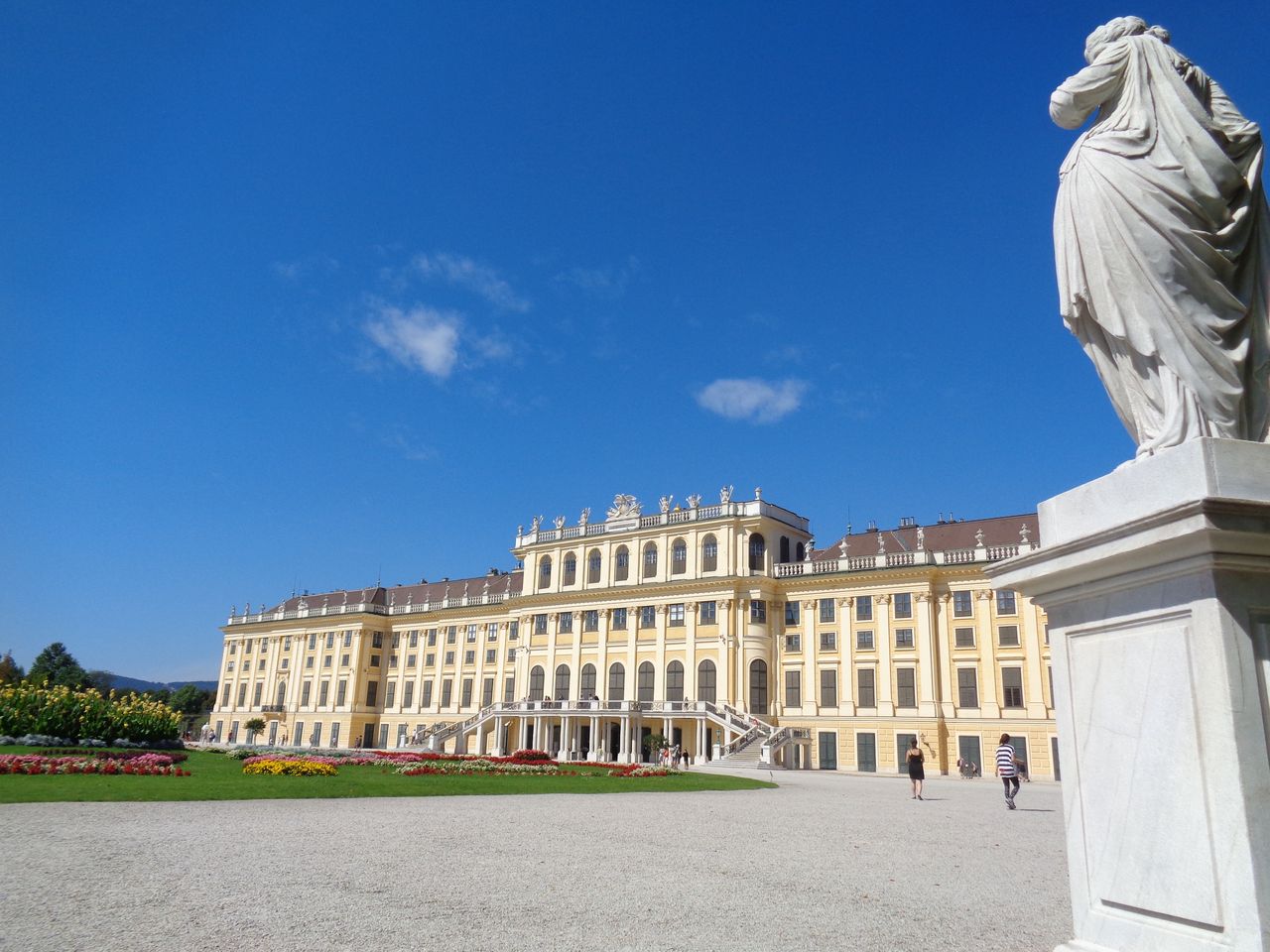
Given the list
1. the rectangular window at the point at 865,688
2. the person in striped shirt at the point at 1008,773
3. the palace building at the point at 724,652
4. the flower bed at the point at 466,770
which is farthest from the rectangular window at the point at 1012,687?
the flower bed at the point at 466,770

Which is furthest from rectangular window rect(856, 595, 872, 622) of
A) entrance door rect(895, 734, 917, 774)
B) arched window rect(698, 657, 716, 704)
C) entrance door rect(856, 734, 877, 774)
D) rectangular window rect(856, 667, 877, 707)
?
arched window rect(698, 657, 716, 704)

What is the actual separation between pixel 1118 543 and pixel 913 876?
285 inches

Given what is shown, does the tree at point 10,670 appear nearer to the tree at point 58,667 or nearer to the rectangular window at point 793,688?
the tree at point 58,667

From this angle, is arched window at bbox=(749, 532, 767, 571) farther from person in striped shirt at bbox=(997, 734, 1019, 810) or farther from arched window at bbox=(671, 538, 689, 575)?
person in striped shirt at bbox=(997, 734, 1019, 810)

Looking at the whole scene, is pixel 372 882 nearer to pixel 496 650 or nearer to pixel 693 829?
pixel 693 829

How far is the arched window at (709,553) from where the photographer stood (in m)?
55.9

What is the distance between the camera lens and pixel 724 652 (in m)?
53.3

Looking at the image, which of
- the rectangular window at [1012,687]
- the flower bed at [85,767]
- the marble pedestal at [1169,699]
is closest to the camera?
the marble pedestal at [1169,699]

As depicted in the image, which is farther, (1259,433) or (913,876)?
(913,876)

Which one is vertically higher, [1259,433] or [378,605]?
[378,605]

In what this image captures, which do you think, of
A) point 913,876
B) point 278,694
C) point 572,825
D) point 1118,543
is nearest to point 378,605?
point 278,694

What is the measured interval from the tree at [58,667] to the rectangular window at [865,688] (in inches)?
3450

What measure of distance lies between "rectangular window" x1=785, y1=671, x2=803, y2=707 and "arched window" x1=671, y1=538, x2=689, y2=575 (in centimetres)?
991

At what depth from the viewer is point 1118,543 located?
11.0 ft
